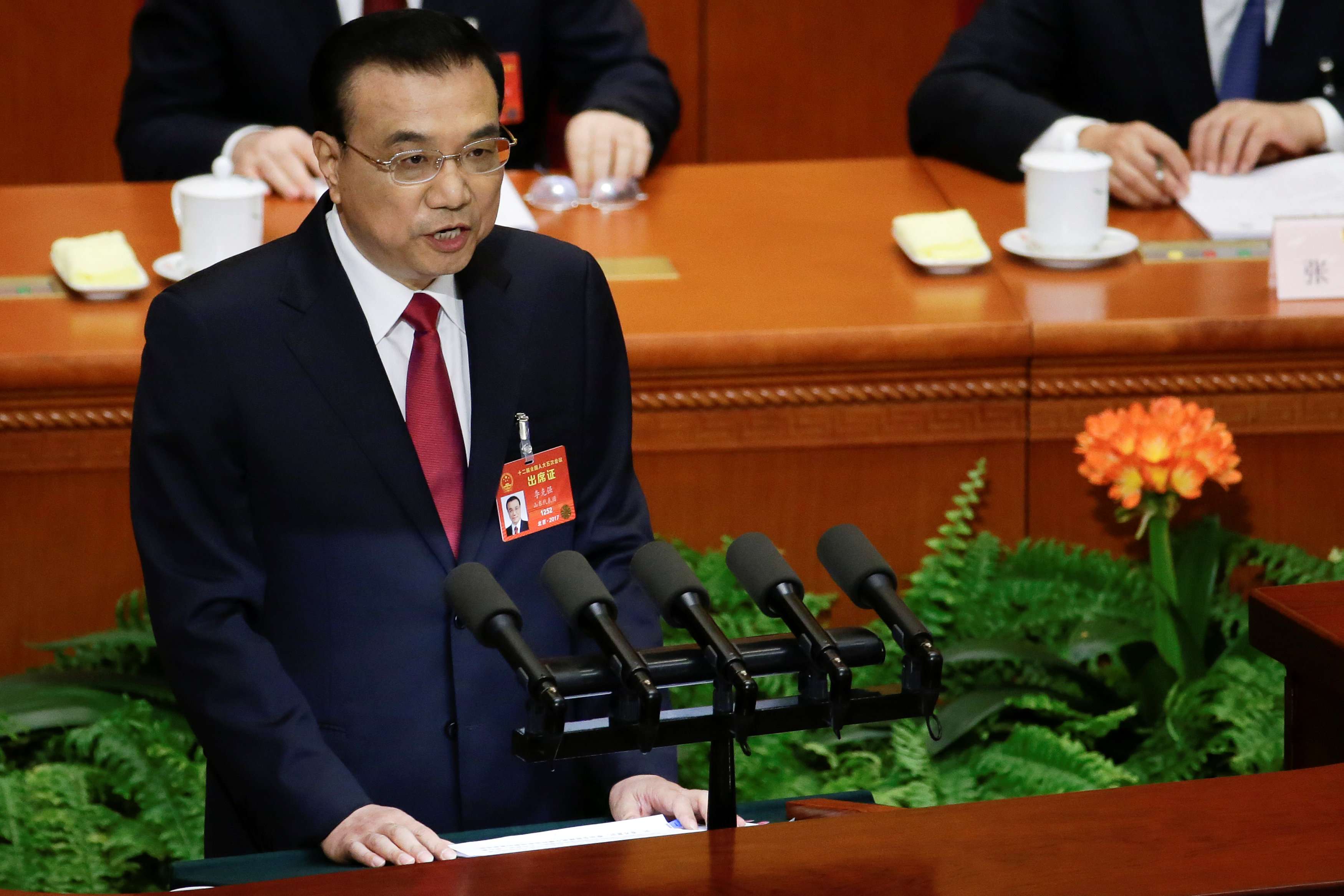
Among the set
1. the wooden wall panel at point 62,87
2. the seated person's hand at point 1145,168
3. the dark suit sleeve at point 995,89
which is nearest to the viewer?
the seated person's hand at point 1145,168

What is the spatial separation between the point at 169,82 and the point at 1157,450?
1.97 m

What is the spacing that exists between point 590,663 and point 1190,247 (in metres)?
1.82

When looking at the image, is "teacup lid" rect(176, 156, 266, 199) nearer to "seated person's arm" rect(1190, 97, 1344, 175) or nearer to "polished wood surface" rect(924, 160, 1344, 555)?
"polished wood surface" rect(924, 160, 1344, 555)

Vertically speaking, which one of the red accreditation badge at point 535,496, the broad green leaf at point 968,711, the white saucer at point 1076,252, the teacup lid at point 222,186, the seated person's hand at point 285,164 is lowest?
the broad green leaf at point 968,711

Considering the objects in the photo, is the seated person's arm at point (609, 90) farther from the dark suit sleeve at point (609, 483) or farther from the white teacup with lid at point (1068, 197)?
the dark suit sleeve at point (609, 483)

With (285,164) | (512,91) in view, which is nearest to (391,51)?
(285,164)

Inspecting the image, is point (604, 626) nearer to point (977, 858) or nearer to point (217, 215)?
point (977, 858)

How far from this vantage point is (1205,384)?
2268mm

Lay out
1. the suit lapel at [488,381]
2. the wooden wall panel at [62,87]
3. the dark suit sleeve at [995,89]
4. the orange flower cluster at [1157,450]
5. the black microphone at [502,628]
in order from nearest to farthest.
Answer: the black microphone at [502,628], the suit lapel at [488,381], the orange flower cluster at [1157,450], the dark suit sleeve at [995,89], the wooden wall panel at [62,87]

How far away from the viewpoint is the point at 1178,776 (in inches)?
83.2

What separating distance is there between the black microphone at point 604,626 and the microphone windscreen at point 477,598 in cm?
3

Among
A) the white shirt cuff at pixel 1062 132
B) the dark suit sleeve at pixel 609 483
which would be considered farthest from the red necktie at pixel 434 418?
the white shirt cuff at pixel 1062 132

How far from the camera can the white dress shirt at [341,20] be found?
2.91 metres

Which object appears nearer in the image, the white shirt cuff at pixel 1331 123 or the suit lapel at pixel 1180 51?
the white shirt cuff at pixel 1331 123
